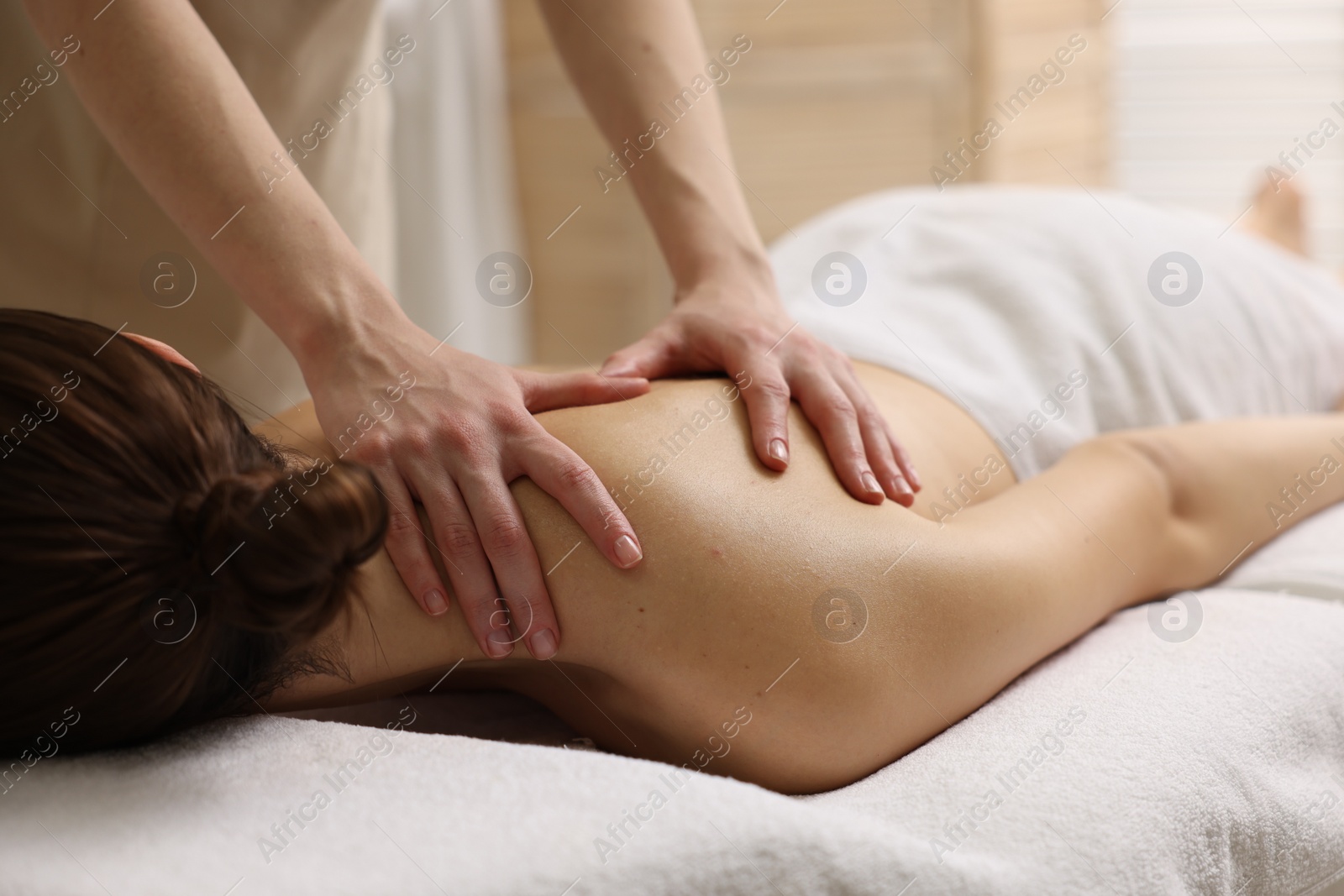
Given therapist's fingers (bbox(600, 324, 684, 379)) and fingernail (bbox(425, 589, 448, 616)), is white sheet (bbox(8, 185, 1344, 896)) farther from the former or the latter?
therapist's fingers (bbox(600, 324, 684, 379))

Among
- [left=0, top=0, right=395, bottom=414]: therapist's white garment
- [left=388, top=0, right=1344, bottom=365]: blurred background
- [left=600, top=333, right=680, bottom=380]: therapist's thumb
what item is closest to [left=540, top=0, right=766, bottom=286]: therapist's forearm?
[left=600, top=333, right=680, bottom=380]: therapist's thumb

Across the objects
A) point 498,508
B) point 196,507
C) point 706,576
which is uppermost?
point 196,507

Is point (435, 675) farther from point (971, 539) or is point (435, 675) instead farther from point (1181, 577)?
point (1181, 577)

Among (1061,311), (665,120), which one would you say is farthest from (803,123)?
(665,120)

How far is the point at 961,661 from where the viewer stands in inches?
31.0

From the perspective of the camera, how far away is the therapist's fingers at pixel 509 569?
2.44ft

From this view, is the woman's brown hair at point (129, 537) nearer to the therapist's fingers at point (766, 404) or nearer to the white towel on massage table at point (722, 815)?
the white towel on massage table at point (722, 815)

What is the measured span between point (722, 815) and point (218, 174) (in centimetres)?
58

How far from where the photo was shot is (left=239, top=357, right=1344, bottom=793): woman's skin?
739mm

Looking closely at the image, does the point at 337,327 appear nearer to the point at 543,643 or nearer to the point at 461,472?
the point at 461,472

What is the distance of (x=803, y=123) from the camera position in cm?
284

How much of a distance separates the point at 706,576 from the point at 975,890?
255 mm

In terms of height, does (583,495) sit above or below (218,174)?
below

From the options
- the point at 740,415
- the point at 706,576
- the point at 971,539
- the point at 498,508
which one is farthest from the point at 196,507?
the point at 971,539
